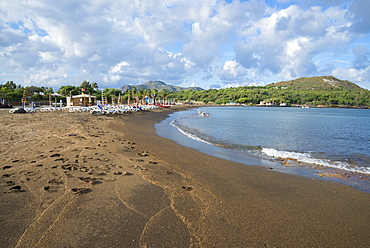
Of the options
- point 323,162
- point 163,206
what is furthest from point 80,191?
point 323,162

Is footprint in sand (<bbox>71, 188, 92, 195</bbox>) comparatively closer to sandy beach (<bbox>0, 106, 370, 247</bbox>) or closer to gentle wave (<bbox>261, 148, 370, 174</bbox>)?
sandy beach (<bbox>0, 106, 370, 247</bbox>)

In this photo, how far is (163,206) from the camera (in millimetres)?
3945

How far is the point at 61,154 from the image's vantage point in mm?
6820

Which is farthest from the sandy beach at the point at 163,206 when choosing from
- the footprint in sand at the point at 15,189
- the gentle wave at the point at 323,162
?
the gentle wave at the point at 323,162

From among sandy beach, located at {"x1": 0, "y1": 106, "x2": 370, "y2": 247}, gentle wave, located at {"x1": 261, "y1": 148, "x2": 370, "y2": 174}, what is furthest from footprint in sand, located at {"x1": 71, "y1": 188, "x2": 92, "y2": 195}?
gentle wave, located at {"x1": 261, "y1": 148, "x2": 370, "y2": 174}

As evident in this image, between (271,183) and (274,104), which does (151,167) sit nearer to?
(271,183)

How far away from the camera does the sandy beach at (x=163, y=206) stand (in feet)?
9.87

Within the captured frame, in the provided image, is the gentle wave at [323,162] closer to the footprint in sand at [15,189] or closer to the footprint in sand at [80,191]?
the footprint in sand at [80,191]

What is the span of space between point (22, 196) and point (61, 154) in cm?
315

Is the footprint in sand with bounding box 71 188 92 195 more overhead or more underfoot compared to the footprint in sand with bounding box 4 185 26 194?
more underfoot

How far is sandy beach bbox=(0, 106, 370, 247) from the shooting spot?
3.01 meters

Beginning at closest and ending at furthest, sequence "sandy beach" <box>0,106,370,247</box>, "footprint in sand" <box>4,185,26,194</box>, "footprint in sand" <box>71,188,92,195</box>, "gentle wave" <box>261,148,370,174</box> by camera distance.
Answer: "sandy beach" <box>0,106,370,247</box>, "footprint in sand" <box>4,185,26,194</box>, "footprint in sand" <box>71,188,92,195</box>, "gentle wave" <box>261,148,370,174</box>

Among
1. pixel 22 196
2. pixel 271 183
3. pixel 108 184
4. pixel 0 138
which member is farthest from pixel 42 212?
pixel 0 138

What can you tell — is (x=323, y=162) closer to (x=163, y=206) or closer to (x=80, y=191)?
(x=163, y=206)
